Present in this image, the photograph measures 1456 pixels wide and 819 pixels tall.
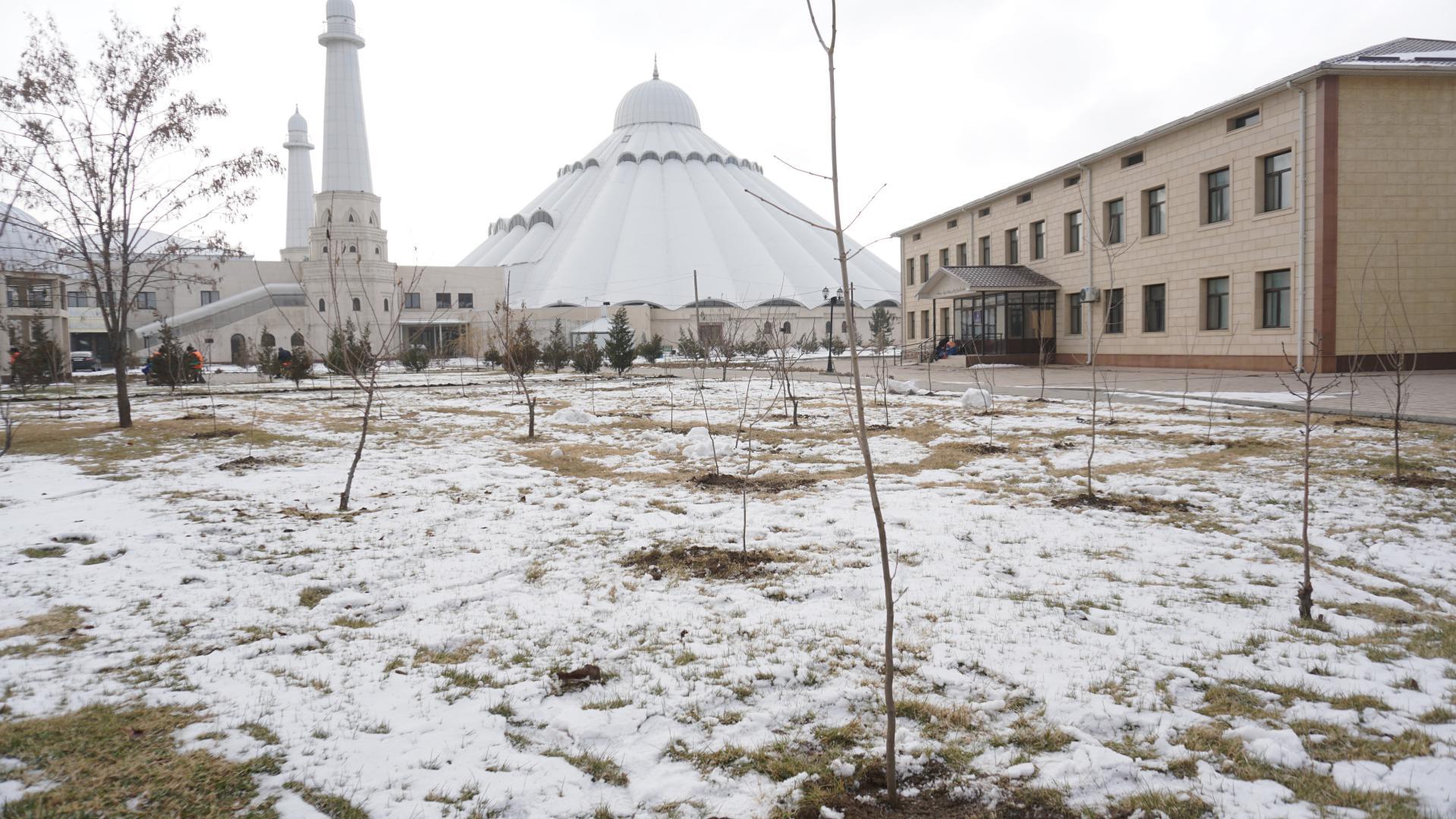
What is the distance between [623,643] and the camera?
395cm

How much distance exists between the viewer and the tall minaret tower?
56906 millimetres

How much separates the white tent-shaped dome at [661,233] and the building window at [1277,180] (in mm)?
52324

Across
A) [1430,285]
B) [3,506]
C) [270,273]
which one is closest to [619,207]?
[270,273]

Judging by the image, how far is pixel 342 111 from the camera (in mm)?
57281

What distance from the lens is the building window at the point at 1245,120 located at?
2145 cm

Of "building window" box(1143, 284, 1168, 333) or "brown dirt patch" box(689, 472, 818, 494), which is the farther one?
"building window" box(1143, 284, 1168, 333)

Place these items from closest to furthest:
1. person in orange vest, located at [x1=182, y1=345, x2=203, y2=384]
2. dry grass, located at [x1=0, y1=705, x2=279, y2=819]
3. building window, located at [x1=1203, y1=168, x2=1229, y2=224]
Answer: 1. dry grass, located at [x1=0, y1=705, x2=279, y2=819]
2. building window, located at [x1=1203, y1=168, x2=1229, y2=224]
3. person in orange vest, located at [x1=182, y1=345, x2=203, y2=384]

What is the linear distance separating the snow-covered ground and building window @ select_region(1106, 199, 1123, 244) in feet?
69.3

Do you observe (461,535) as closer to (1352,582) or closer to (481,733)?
(481,733)

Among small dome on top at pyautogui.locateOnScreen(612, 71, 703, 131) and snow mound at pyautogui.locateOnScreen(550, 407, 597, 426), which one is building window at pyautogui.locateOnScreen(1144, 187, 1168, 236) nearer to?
snow mound at pyautogui.locateOnScreen(550, 407, 597, 426)

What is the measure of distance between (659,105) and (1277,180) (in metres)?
108

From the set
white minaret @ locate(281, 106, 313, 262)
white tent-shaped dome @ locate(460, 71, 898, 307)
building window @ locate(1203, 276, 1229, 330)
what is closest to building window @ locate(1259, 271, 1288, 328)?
building window @ locate(1203, 276, 1229, 330)

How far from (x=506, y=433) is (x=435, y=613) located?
823cm

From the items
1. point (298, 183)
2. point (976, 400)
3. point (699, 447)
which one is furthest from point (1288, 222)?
point (298, 183)
